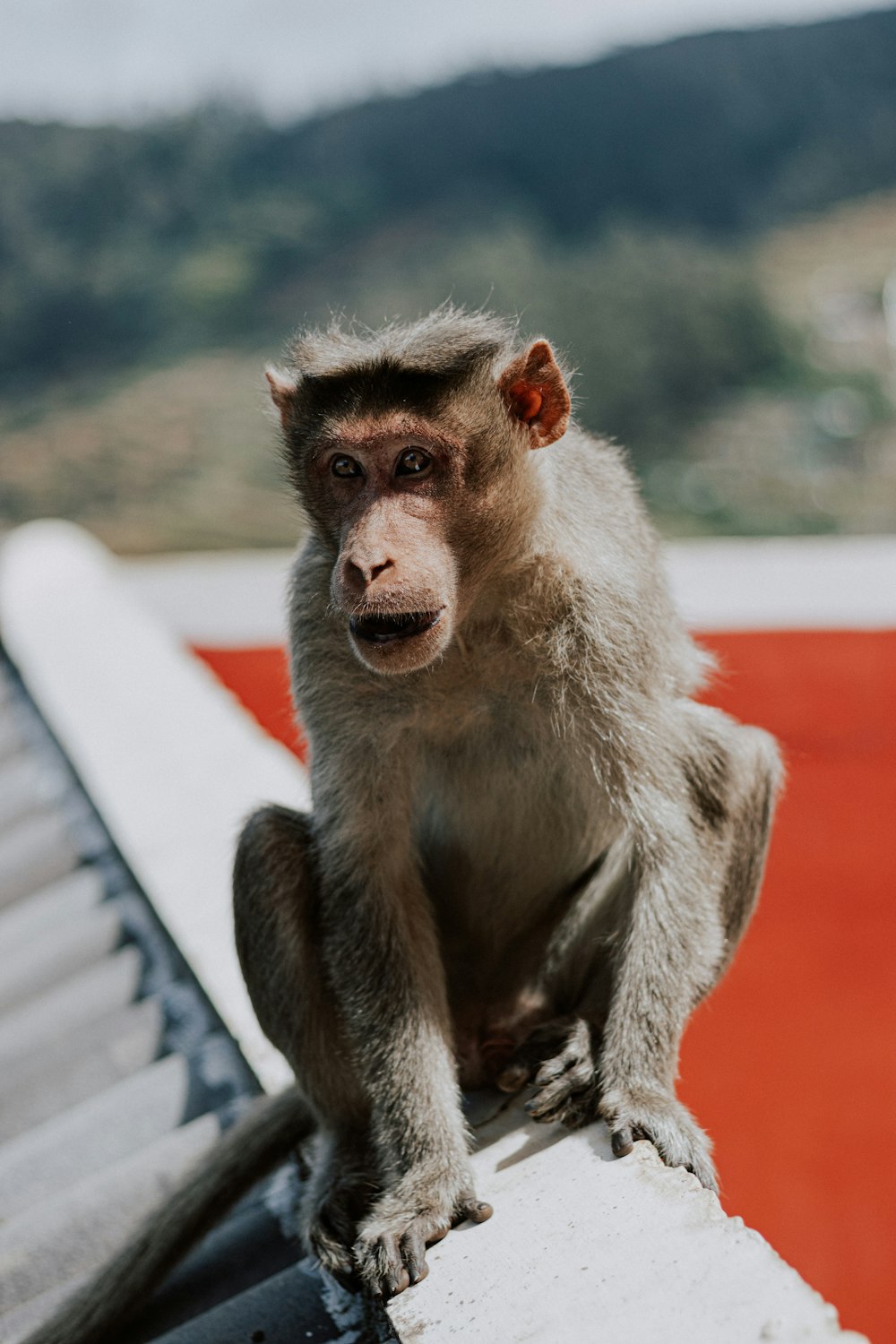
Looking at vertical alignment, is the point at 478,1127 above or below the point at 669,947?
below

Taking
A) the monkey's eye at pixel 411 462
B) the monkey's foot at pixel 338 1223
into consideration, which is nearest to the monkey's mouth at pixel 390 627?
the monkey's eye at pixel 411 462

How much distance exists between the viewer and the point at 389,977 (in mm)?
2828

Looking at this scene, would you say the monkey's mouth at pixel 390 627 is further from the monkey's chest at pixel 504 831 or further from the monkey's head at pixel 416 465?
the monkey's chest at pixel 504 831

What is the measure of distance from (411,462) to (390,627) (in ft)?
1.23

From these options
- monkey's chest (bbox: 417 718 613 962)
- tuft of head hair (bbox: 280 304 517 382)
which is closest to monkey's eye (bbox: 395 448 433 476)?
tuft of head hair (bbox: 280 304 517 382)

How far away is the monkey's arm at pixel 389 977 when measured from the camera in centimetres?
267

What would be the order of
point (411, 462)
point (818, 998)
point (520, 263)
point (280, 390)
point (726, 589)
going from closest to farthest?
point (411, 462) → point (280, 390) → point (818, 998) → point (726, 589) → point (520, 263)

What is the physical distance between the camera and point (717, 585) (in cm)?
877

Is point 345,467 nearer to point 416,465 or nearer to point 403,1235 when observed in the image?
point 416,465

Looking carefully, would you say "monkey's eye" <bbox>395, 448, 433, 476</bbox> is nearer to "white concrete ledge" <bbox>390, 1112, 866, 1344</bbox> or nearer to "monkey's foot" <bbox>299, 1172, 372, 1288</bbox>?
"white concrete ledge" <bbox>390, 1112, 866, 1344</bbox>

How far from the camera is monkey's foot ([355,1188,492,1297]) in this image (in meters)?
2.41

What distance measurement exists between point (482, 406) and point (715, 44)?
37.4 meters

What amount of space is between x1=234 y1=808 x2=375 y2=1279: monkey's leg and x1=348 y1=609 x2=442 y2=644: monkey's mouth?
0.71 metres

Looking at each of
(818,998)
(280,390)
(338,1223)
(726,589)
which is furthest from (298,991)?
(726,589)
